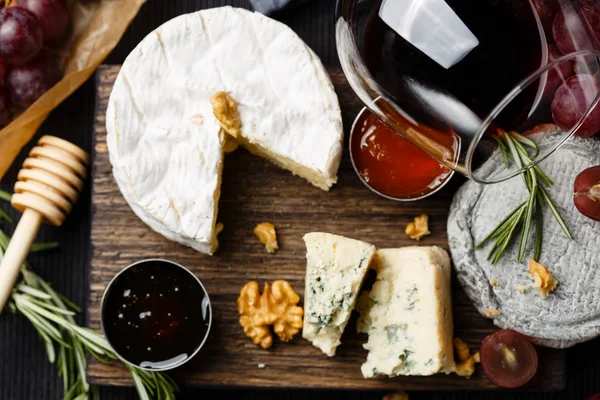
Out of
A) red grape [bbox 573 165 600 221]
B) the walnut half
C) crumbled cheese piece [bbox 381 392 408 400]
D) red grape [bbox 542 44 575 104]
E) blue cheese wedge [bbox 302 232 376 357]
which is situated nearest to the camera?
red grape [bbox 542 44 575 104]

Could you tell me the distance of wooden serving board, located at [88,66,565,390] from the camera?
1.98 m

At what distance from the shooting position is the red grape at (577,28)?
1.60 metres

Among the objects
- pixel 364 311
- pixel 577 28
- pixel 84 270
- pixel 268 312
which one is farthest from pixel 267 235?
pixel 577 28

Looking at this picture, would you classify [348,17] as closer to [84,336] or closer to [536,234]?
[536,234]

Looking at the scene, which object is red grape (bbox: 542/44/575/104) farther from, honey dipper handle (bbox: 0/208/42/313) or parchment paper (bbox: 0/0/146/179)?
honey dipper handle (bbox: 0/208/42/313)

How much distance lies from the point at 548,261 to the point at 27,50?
157cm

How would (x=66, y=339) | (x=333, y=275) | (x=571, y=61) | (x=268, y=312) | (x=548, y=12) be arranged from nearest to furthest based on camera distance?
(x=571, y=61) → (x=548, y=12) → (x=333, y=275) → (x=268, y=312) → (x=66, y=339)

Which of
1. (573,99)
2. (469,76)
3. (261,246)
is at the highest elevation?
(469,76)

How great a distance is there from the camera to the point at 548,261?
1.86m

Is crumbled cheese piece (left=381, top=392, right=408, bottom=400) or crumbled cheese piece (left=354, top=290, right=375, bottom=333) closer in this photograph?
crumbled cheese piece (left=354, top=290, right=375, bottom=333)

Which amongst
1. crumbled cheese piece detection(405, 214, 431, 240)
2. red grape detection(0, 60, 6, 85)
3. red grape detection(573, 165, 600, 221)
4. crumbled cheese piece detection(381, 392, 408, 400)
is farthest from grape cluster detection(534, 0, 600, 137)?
red grape detection(0, 60, 6, 85)

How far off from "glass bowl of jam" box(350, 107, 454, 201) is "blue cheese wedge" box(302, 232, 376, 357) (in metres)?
0.20

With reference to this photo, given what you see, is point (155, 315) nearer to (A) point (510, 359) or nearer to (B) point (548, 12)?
(A) point (510, 359)

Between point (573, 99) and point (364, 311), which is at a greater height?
point (573, 99)
